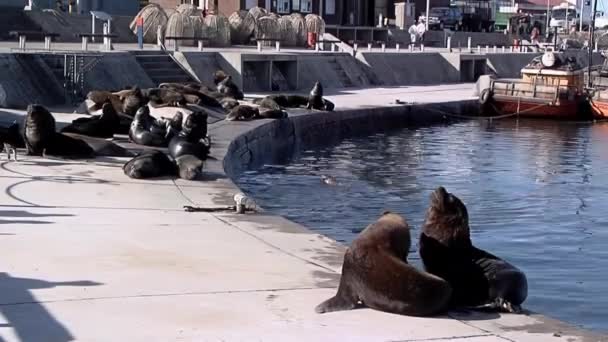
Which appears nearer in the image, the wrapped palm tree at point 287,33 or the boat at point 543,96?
the boat at point 543,96

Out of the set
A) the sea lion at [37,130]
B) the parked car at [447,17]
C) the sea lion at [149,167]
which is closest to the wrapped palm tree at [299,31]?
the parked car at [447,17]

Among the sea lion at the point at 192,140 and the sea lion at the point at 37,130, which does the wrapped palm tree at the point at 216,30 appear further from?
the sea lion at the point at 37,130

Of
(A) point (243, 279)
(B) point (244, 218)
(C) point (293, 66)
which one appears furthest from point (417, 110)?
(A) point (243, 279)

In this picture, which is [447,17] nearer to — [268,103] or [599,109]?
[599,109]

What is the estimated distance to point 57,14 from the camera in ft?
129

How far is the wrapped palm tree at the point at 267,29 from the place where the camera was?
48.5 metres

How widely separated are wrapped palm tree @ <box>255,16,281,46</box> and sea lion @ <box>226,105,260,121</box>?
22.8 meters

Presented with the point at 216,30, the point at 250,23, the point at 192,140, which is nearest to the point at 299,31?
the point at 250,23

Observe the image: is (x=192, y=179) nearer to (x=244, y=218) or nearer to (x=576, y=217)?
(x=244, y=218)

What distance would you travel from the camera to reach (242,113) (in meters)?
25.4

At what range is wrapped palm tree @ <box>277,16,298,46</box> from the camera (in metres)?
49.6

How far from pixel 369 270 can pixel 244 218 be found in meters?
4.54

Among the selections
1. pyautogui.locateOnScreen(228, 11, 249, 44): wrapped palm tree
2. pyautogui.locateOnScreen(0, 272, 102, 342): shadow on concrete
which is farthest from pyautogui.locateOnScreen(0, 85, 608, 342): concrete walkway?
pyautogui.locateOnScreen(228, 11, 249, 44): wrapped palm tree

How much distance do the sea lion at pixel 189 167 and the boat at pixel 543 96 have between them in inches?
933
